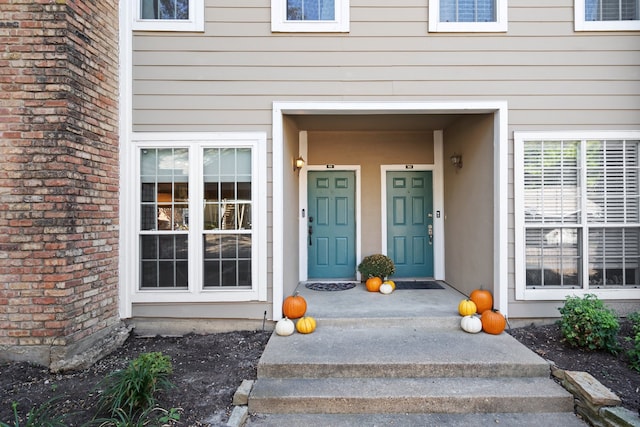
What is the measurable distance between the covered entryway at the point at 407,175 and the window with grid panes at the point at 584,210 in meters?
0.42

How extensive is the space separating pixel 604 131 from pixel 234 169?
4376 mm

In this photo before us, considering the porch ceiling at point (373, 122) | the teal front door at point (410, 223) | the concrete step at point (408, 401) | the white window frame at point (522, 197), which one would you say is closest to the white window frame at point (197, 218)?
the porch ceiling at point (373, 122)

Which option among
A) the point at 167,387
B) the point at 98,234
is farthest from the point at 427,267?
the point at 98,234

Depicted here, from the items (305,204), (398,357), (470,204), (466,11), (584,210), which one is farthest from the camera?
(305,204)

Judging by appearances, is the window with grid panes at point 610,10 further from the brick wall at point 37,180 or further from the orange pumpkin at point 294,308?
Answer: the brick wall at point 37,180

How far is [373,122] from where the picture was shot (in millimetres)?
4922

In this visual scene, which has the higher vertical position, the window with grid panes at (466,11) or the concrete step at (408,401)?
the window with grid panes at (466,11)

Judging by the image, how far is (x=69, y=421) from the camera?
2.48 metres

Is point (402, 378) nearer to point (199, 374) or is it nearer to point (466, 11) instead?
point (199, 374)

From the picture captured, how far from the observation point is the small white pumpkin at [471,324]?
3771mm

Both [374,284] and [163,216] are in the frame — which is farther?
[374,284]

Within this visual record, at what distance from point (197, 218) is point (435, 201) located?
3781mm

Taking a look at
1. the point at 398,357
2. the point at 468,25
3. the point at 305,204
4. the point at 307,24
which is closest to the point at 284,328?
the point at 398,357

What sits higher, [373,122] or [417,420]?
[373,122]
